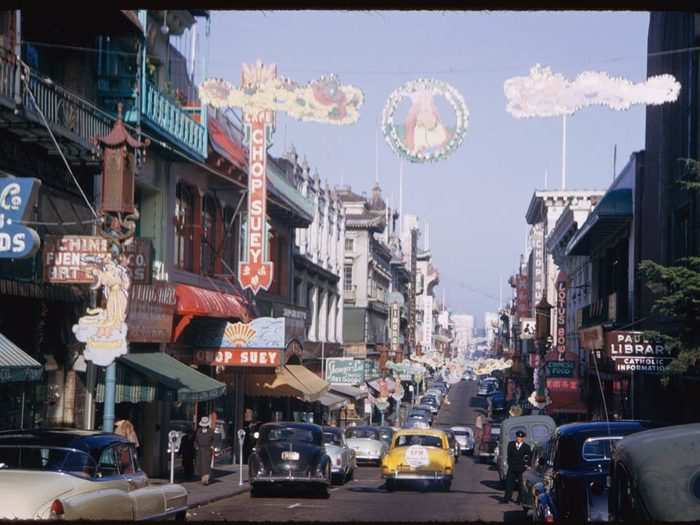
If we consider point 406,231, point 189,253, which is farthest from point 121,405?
point 406,231

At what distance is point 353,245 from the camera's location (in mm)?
83188

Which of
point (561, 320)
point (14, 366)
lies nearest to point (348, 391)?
point (561, 320)

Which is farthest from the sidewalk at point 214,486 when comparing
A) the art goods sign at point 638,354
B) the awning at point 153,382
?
the art goods sign at point 638,354

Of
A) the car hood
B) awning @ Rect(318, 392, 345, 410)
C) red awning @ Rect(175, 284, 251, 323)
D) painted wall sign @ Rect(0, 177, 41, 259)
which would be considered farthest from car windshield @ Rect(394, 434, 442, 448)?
awning @ Rect(318, 392, 345, 410)

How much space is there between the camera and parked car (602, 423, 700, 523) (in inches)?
269

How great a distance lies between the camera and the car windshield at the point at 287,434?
25.0m

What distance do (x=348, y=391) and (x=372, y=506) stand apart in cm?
3480

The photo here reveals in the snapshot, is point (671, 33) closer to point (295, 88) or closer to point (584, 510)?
point (295, 88)

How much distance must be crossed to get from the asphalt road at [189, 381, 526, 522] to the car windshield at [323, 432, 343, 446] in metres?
1.22

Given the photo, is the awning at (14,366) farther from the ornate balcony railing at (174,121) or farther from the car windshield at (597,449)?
the ornate balcony railing at (174,121)

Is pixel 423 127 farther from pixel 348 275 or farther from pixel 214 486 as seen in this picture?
pixel 348 275

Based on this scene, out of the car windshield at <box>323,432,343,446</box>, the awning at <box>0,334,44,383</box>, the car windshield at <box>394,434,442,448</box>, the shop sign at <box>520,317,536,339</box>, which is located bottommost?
the car windshield at <box>323,432,343,446</box>

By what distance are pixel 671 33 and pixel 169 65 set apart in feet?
50.4

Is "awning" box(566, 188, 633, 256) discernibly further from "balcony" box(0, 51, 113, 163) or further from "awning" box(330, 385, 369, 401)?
"balcony" box(0, 51, 113, 163)
